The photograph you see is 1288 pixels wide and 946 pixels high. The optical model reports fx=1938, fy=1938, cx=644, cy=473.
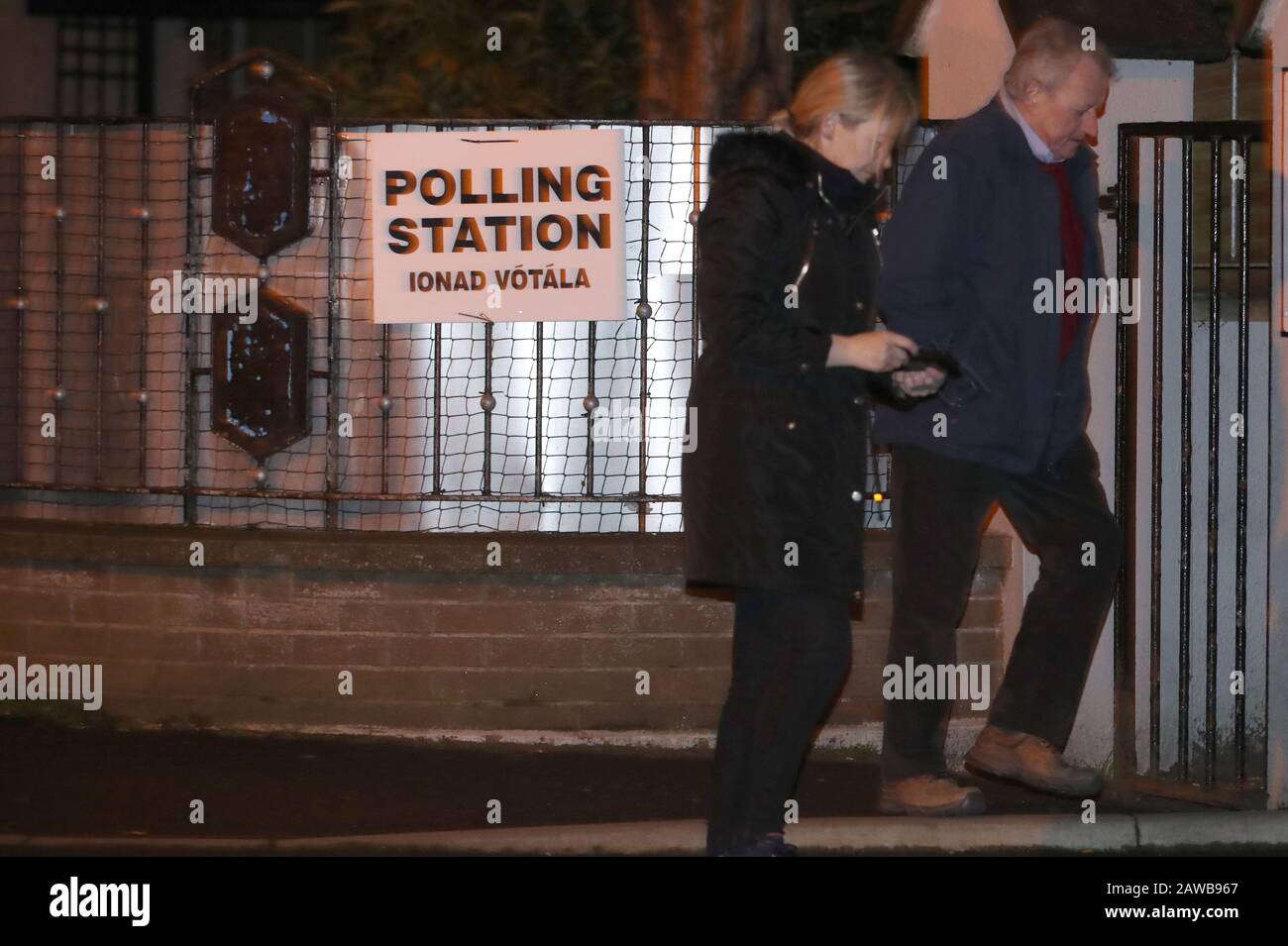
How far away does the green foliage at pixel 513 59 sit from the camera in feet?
33.9

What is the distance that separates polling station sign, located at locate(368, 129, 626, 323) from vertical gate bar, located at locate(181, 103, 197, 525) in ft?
2.51

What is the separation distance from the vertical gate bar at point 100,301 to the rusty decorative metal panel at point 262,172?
0.47 metres

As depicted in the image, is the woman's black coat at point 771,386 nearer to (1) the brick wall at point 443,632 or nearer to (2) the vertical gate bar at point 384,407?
(1) the brick wall at point 443,632

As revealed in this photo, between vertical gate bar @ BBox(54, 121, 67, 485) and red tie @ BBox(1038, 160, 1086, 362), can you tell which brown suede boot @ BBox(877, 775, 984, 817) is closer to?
red tie @ BBox(1038, 160, 1086, 362)

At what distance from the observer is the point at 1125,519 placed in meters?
6.06

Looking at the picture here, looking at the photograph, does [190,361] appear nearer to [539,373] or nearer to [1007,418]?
[539,373]

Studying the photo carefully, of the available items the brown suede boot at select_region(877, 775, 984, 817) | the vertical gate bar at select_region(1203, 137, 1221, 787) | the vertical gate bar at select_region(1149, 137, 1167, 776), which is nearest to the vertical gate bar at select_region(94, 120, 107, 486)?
the brown suede boot at select_region(877, 775, 984, 817)

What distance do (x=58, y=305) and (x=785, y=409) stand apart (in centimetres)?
376

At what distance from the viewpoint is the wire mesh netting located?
22.9 feet

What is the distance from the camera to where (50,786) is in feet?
20.4

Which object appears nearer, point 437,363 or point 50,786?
point 50,786

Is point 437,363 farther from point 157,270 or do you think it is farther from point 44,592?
point 44,592
